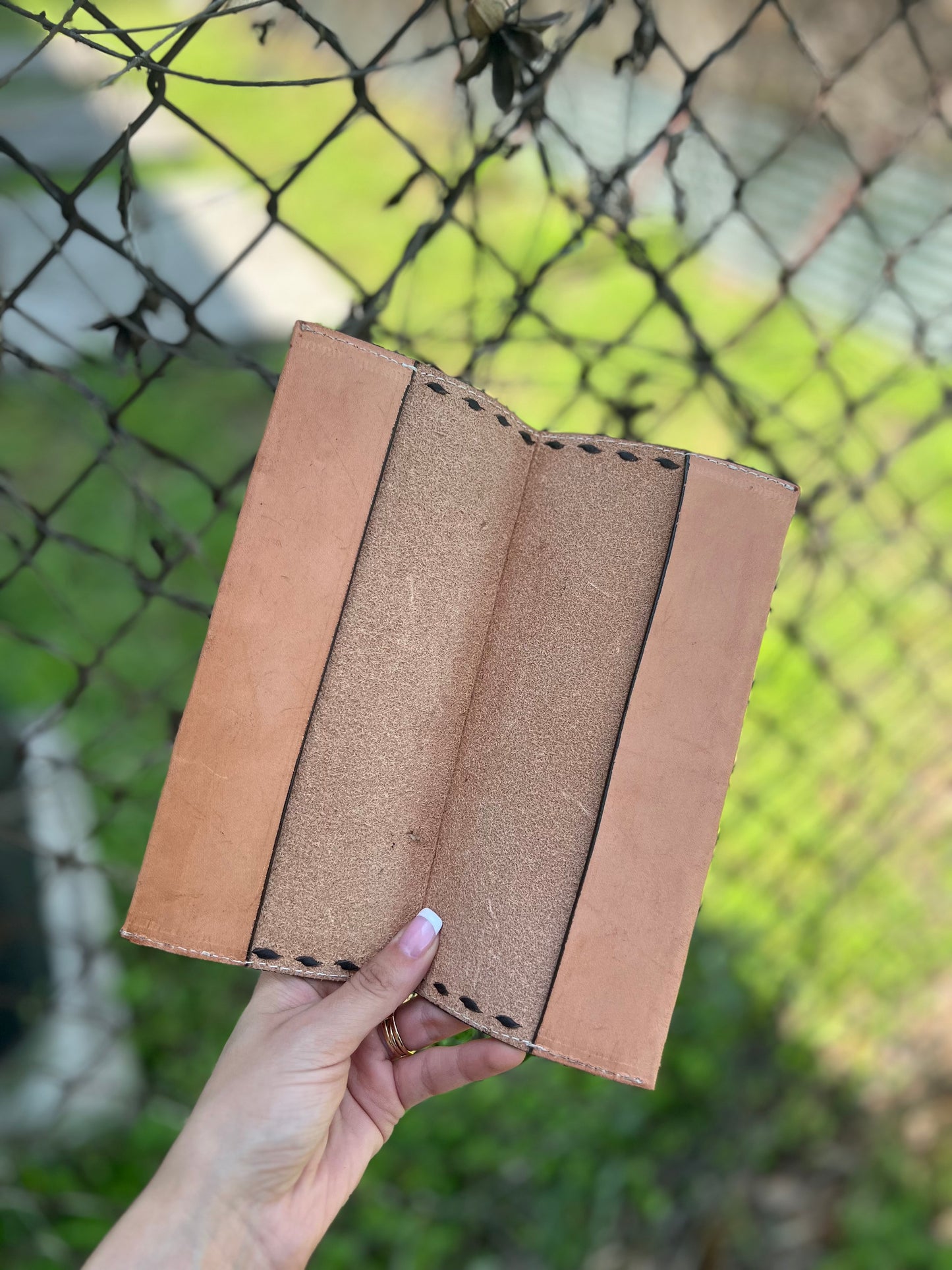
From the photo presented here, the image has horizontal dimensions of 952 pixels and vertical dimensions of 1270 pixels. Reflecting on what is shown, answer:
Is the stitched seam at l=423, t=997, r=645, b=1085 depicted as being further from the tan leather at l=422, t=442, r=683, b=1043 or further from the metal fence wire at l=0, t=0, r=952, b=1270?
the metal fence wire at l=0, t=0, r=952, b=1270

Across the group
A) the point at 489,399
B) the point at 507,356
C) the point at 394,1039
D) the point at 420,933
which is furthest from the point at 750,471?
the point at 507,356

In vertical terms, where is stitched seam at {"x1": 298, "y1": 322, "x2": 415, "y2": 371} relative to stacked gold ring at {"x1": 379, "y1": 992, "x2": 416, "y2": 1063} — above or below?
above

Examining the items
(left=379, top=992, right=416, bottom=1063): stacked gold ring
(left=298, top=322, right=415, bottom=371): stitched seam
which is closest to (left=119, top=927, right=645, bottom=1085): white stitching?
(left=379, top=992, right=416, bottom=1063): stacked gold ring

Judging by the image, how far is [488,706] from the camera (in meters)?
0.94

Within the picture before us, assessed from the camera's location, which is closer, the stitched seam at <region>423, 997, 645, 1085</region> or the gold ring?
the stitched seam at <region>423, 997, 645, 1085</region>

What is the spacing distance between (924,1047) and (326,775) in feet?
5.25

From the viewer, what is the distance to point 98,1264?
907 mm

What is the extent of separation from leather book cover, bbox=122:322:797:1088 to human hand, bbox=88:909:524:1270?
47 millimetres

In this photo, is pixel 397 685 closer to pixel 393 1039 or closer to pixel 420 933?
pixel 420 933

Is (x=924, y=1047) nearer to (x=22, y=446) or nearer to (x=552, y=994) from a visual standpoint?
(x=552, y=994)

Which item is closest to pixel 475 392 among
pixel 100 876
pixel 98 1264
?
pixel 98 1264

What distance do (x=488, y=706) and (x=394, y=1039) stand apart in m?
0.38

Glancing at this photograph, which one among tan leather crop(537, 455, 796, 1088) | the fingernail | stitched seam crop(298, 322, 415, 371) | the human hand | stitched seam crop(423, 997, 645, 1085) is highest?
stitched seam crop(298, 322, 415, 371)

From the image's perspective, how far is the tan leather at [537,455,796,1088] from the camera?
35.0 inches
